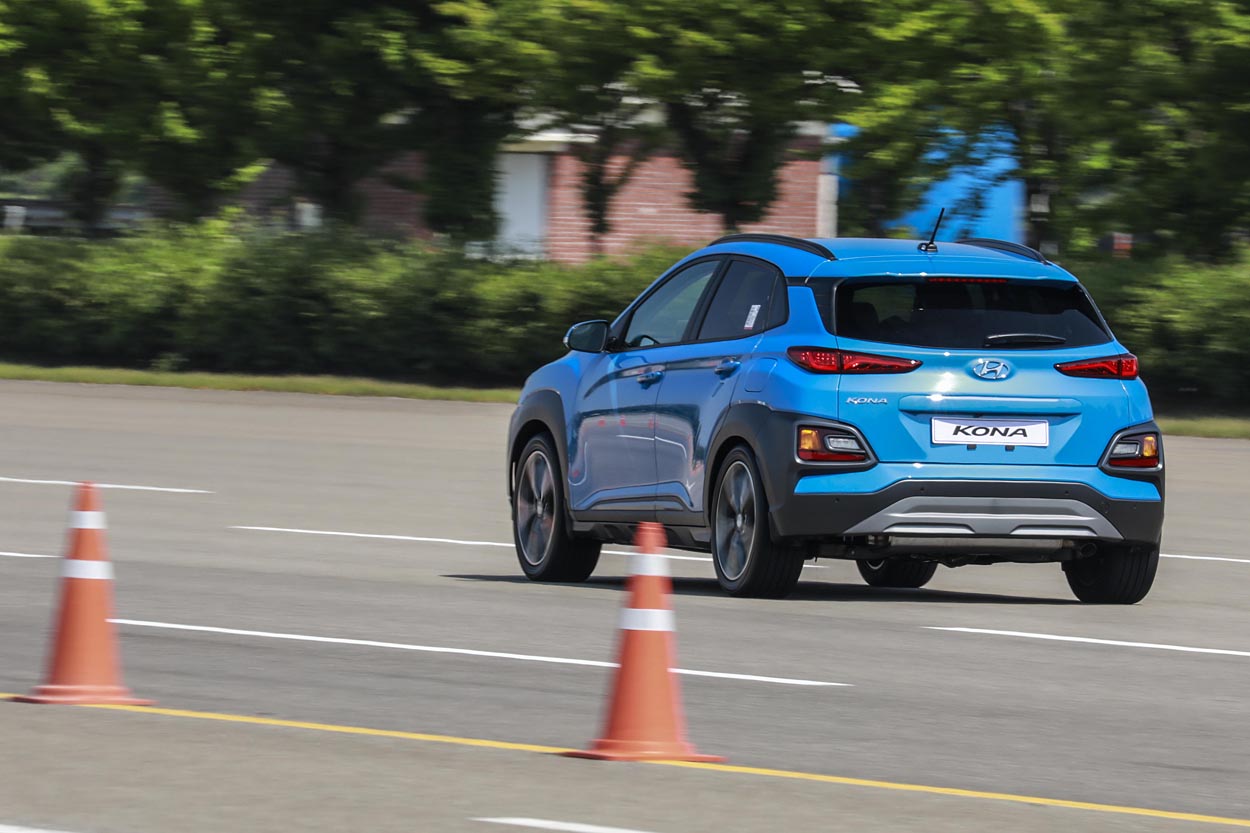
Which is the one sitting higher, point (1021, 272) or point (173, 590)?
point (1021, 272)

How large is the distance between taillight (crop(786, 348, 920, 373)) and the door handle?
1.32 metres

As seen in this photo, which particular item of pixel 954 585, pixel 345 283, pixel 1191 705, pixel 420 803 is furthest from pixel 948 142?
pixel 420 803

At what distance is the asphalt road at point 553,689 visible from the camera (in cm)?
615

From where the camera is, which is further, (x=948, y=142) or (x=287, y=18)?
(x=287, y=18)

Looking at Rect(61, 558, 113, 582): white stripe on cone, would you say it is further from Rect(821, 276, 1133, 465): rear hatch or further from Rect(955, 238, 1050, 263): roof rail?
Rect(955, 238, 1050, 263): roof rail

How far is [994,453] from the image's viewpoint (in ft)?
34.1

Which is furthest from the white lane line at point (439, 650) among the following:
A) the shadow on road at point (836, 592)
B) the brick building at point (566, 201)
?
the brick building at point (566, 201)

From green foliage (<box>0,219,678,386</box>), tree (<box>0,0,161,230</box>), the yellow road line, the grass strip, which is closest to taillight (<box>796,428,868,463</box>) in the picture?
the yellow road line

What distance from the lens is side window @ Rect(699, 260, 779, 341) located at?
35.9 ft

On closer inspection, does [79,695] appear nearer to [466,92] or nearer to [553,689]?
[553,689]

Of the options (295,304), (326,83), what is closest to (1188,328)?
(295,304)

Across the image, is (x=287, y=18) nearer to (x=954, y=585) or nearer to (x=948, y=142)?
(x=948, y=142)

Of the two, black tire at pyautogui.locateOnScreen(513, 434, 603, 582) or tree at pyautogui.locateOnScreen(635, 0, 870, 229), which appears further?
tree at pyautogui.locateOnScreen(635, 0, 870, 229)

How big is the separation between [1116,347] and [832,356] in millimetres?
1376
